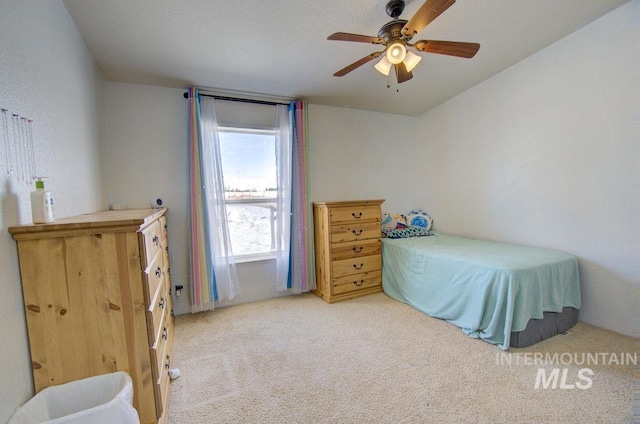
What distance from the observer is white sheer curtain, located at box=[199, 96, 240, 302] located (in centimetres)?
269

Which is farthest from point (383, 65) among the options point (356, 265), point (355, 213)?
point (356, 265)

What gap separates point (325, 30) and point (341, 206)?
1.65 metres

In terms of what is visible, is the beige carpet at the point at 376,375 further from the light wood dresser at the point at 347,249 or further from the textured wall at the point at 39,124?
the textured wall at the point at 39,124

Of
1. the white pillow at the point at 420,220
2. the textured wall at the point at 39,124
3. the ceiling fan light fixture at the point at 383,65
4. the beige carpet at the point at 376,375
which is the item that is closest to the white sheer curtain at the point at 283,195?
the beige carpet at the point at 376,375

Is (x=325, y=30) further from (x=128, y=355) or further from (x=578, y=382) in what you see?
(x=578, y=382)

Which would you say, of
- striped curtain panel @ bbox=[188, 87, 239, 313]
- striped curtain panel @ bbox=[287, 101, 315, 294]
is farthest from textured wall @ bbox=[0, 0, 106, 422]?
striped curtain panel @ bbox=[287, 101, 315, 294]

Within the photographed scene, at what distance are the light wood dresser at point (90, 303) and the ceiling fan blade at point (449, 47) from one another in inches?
76.3

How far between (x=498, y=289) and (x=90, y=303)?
8.27 feet

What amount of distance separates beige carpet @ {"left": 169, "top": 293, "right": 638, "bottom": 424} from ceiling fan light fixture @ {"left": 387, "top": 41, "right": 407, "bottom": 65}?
82.6 inches

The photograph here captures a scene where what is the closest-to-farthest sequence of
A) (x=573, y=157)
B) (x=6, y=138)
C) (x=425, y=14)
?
(x=6, y=138), (x=425, y=14), (x=573, y=157)

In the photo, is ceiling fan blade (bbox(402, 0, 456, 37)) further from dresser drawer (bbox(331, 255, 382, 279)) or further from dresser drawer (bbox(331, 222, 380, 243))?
dresser drawer (bbox(331, 255, 382, 279))

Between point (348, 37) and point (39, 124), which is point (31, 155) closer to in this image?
point (39, 124)

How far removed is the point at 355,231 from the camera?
3088mm

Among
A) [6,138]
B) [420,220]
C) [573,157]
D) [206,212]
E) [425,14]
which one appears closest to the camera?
[6,138]
